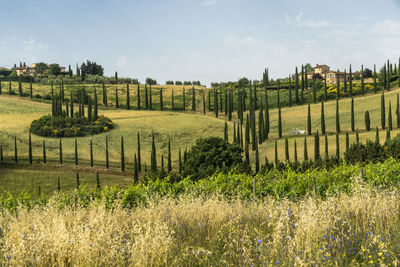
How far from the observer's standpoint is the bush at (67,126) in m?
85.2

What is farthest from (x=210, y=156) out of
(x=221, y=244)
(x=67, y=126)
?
(x=67, y=126)

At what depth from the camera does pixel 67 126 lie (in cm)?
8800

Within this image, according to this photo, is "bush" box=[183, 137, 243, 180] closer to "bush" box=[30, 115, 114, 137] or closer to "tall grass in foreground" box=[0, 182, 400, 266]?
"tall grass in foreground" box=[0, 182, 400, 266]

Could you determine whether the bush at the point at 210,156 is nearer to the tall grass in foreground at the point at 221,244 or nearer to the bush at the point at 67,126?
the tall grass in foreground at the point at 221,244

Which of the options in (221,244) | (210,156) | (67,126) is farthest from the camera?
(67,126)

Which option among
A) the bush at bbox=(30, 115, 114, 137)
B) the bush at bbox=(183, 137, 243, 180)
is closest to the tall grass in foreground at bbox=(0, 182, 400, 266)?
the bush at bbox=(183, 137, 243, 180)

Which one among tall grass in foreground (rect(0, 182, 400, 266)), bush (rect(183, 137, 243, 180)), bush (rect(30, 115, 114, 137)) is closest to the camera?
tall grass in foreground (rect(0, 182, 400, 266))

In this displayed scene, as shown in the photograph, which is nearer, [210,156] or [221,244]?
[221,244]

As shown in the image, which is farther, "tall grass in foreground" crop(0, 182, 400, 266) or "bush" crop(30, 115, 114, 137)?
"bush" crop(30, 115, 114, 137)

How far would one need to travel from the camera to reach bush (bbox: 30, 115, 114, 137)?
8525 cm

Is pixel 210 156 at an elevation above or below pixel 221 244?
below

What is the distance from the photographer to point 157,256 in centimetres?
793

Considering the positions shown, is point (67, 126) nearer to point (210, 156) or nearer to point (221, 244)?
point (210, 156)

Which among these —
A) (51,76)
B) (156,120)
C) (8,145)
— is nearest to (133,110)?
(156,120)
